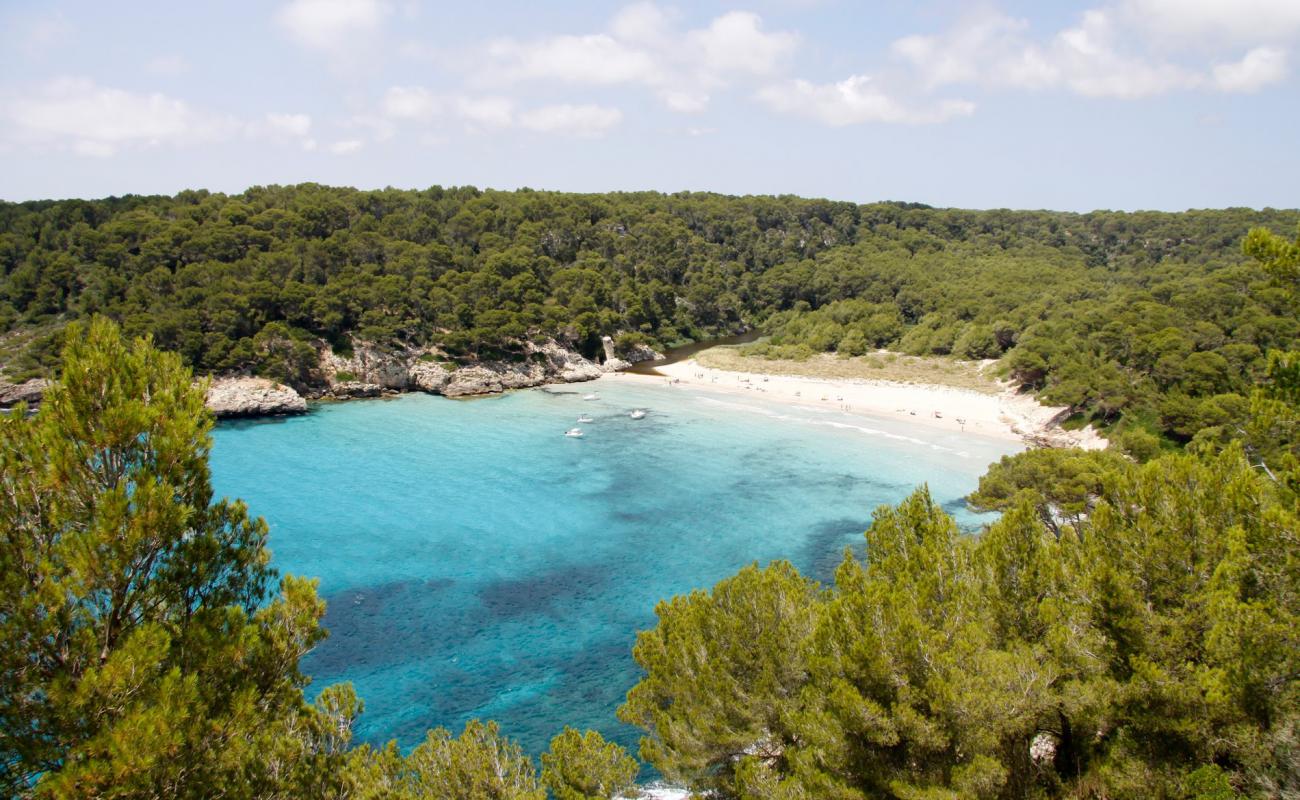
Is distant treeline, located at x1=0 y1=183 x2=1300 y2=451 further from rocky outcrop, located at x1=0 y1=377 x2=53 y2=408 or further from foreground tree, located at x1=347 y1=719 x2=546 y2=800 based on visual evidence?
foreground tree, located at x1=347 y1=719 x2=546 y2=800

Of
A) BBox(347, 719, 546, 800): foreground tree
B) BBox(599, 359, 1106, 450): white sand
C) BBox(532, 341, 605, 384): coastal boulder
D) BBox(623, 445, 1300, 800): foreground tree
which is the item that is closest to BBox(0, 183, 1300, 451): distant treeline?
BBox(532, 341, 605, 384): coastal boulder

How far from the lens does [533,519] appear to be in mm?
35281

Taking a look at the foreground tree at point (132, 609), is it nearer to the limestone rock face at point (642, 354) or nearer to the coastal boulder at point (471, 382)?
the coastal boulder at point (471, 382)

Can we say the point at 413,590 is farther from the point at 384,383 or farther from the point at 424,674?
the point at 384,383

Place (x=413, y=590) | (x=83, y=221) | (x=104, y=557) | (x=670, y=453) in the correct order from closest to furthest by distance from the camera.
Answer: (x=104, y=557), (x=413, y=590), (x=670, y=453), (x=83, y=221)

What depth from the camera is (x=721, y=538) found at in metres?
32.8

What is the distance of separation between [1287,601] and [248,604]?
→ 46.8 ft

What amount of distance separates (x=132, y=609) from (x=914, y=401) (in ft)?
188

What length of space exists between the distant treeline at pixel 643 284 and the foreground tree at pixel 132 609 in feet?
122

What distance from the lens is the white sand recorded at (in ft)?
159

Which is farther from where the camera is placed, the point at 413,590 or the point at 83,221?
the point at 83,221

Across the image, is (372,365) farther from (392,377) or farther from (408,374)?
(408,374)

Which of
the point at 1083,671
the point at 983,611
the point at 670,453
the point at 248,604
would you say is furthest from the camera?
the point at 670,453

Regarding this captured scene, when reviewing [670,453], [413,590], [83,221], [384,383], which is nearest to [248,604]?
[413,590]
